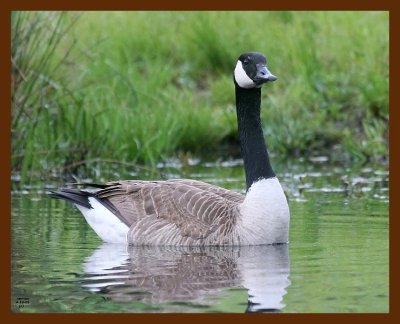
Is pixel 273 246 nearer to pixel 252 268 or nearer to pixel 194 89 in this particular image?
pixel 252 268

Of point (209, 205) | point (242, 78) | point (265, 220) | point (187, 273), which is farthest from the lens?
point (242, 78)

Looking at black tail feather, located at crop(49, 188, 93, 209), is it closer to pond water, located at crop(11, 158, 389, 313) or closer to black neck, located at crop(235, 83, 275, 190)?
Answer: pond water, located at crop(11, 158, 389, 313)

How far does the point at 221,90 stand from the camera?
2056 cm

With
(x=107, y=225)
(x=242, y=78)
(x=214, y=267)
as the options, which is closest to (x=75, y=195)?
(x=107, y=225)

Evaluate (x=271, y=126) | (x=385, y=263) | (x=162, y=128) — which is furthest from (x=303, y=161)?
(x=385, y=263)

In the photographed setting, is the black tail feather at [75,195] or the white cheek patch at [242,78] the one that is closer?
the white cheek patch at [242,78]

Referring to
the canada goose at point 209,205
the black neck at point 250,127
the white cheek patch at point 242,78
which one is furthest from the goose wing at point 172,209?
the white cheek patch at point 242,78

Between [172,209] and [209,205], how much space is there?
0.45 metres

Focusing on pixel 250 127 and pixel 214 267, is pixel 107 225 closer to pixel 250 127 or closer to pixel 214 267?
pixel 250 127

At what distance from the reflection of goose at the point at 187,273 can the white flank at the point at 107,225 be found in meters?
0.16

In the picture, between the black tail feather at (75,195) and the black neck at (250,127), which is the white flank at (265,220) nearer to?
the black neck at (250,127)

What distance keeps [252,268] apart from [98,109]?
7.51 m

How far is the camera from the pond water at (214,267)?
8656 millimetres

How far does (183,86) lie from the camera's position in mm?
20859
